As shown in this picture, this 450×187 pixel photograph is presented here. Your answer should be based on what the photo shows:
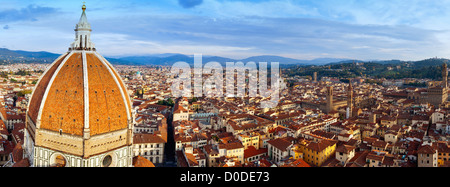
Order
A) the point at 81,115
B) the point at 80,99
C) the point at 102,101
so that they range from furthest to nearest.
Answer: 1. the point at 102,101
2. the point at 80,99
3. the point at 81,115

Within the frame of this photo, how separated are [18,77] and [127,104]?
233 ft

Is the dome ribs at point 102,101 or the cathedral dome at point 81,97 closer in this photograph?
the cathedral dome at point 81,97

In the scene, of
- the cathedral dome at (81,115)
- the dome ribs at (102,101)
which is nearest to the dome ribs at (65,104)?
the cathedral dome at (81,115)

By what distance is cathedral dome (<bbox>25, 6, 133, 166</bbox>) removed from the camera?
11.7 m

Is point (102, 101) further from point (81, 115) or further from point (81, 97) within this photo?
point (81, 115)

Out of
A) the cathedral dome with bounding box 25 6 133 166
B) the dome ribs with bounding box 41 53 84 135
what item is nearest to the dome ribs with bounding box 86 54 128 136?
the cathedral dome with bounding box 25 6 133 166

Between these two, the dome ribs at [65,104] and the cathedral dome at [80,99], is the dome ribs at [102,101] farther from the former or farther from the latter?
the dome ribs at [65,104]

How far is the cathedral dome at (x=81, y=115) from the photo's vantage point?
461 inches

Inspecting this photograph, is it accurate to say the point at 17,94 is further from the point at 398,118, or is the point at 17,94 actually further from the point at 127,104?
the point at 398,118

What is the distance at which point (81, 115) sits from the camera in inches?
458

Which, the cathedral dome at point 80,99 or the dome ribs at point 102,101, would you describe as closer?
the cathedral dome at point 80,99

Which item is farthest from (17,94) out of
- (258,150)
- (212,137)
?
(258,150)

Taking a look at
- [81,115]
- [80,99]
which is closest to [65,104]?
[80,99]

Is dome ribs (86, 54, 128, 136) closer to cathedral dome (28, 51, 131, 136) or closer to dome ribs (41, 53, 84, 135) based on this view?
cathedral dome (28, 51, 131, 136)
